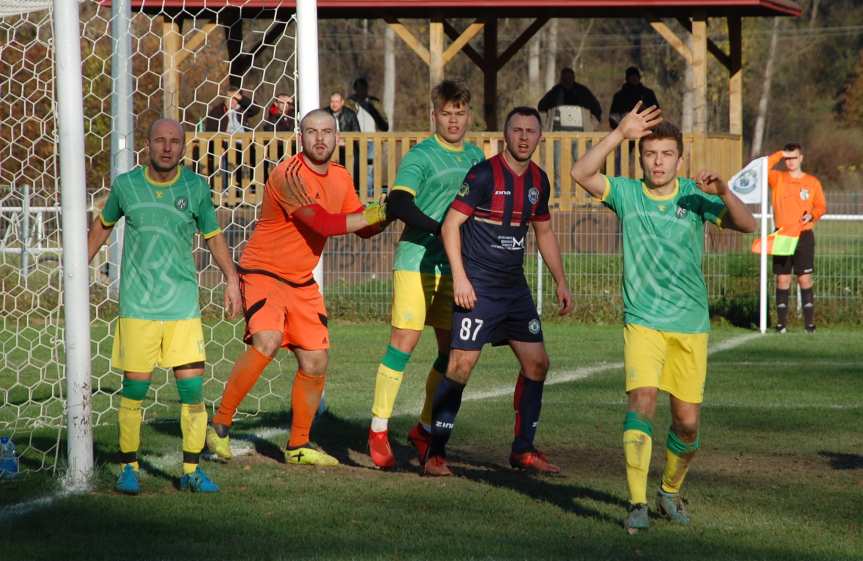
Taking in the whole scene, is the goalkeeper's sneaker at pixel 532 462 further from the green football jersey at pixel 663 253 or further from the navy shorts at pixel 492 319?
the green football jersey at pixel 663 253

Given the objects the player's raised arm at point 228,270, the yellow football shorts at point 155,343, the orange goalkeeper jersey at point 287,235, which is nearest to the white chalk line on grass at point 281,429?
the yellow football shorts at point 155,343

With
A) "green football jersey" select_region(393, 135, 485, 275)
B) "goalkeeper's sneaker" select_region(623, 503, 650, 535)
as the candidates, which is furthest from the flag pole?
"goalkeeper's sneaker" select_region(623, 503, 650, 535)

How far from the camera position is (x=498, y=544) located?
647cm

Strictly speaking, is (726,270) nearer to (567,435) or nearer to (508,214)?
(567,435)

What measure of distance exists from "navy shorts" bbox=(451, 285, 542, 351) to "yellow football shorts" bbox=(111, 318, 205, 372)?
1471 mm

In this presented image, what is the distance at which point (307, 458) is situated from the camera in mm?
8609

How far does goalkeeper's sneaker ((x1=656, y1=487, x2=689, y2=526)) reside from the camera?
6961 millimetres

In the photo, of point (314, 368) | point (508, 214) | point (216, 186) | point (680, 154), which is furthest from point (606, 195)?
point (216, 186)

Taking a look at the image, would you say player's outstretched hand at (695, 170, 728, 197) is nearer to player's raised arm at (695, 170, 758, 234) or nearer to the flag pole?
player's raised arm at (695, 170, 758, 234)

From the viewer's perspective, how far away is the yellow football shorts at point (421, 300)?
8.73 m

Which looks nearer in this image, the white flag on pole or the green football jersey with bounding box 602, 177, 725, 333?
the green football jersey with bounding box 602, 177, 725, 333

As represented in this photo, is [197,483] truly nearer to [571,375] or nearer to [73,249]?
[73,249]

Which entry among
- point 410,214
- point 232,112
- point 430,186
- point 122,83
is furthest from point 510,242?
point 122,83

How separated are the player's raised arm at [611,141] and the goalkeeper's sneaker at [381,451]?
7.86 feet
